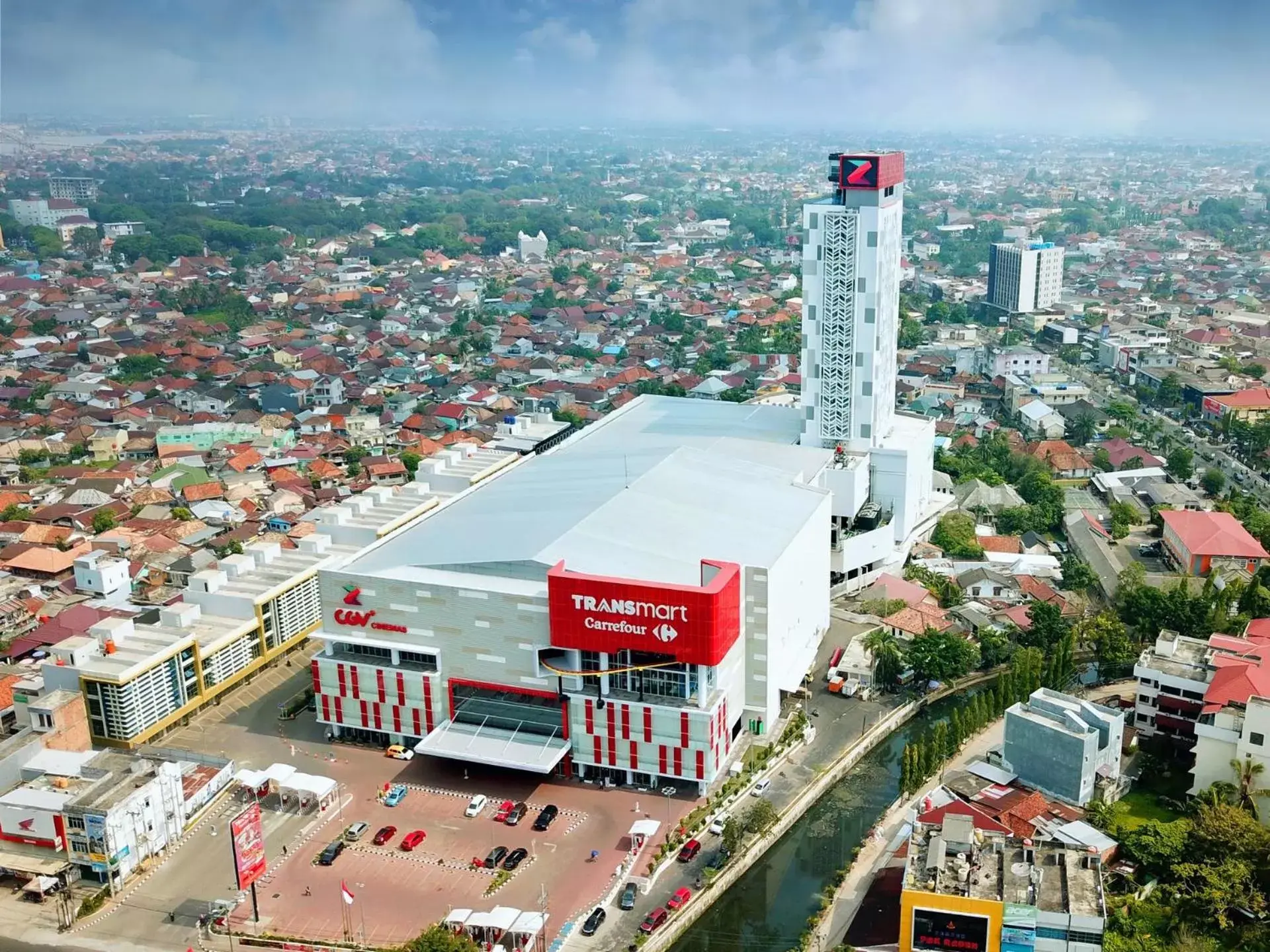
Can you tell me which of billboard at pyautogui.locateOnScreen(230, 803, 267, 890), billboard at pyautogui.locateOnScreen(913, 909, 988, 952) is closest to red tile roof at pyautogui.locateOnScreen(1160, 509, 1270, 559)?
billboard at pyautogui.locateOnScreen(913, 909, 988, 952)

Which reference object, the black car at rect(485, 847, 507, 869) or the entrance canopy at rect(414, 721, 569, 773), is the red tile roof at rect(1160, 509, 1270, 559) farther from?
the black car at rect(485, 847, 507, 869)

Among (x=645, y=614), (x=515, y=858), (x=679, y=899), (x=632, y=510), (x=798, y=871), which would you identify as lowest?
(x=798, y=871)

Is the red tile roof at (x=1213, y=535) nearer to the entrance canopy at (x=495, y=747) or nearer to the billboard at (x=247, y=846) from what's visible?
the entrance canopy at (x=495, y=747)

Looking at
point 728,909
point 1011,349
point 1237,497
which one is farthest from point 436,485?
point 1011,349

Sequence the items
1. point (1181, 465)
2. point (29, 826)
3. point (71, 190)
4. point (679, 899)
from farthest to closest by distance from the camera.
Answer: point (71, 190), point (1181, 465), point (29, 826), point (679, 899)

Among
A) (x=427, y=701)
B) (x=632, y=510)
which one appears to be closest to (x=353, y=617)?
(x=427, y=701)

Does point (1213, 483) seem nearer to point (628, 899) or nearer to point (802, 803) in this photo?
point (802, 803)
